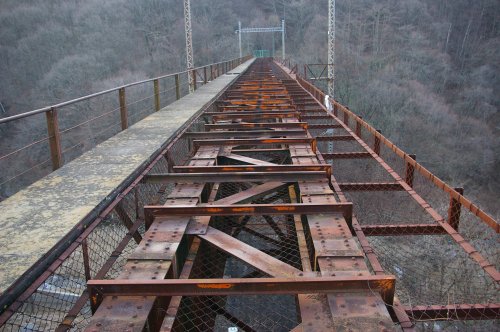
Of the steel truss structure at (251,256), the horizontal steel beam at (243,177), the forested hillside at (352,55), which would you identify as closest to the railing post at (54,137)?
the steel truss structure at (251,256)

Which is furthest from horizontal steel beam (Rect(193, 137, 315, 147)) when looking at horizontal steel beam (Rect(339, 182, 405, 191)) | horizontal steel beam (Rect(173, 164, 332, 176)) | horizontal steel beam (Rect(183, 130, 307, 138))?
horizontal steel beam (Rect(173, 164, 332, 176))

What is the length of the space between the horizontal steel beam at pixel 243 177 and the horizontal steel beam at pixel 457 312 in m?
2.06

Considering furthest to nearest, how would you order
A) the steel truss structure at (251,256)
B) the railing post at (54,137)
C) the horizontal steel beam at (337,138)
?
the horizontal steel beam at (337,138)
the railing post at (54,137)
the steel truss structure at (251,256)

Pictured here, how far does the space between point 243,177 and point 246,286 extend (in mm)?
2364

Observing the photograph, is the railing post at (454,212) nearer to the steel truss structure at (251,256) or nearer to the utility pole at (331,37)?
the steel truss structure at (251,256)

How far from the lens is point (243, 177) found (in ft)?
16.9

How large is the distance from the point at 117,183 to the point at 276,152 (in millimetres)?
3190

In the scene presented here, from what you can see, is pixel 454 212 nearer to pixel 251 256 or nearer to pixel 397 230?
pixel 397 230

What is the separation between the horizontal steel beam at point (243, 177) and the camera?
5.11 m

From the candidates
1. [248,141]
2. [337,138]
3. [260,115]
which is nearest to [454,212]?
[248,141]

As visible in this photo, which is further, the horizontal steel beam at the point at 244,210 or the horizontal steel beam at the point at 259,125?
the horizontal steel beam at the point at 259,125

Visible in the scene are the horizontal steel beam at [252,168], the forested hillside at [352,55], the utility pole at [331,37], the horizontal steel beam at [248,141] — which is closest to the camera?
the horizontal steel beam at [252,168]

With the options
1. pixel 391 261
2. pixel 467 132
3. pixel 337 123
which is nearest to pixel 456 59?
pixel 467 132

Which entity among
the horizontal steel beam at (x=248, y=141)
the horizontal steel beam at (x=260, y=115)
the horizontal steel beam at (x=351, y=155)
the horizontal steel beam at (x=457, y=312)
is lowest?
the horizontal steel beam at (x=457, y=312)
